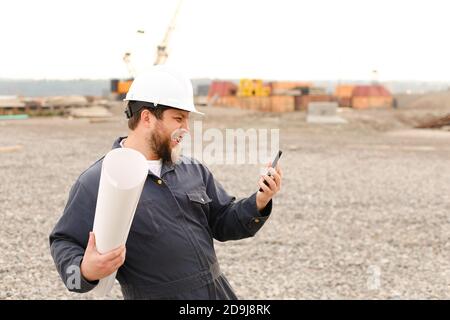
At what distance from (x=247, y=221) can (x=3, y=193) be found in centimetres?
1097

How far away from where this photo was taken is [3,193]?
41.4ft

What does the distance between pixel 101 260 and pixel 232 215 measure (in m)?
0.83

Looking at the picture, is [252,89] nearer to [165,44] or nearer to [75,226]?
[165,44]

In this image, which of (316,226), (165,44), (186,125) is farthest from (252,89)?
(186,125)

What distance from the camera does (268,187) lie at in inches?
97.2

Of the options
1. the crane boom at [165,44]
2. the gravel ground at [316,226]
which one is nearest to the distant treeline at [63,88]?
the crane boom at [165,44]

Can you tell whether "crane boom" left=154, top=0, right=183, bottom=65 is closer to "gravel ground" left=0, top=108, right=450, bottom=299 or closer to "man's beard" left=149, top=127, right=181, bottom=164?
"gravel ground" left=0, top=108, right=450, bottom=299

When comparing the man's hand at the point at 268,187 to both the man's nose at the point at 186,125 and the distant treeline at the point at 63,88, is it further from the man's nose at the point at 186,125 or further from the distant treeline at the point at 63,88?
the distant treeline at the point at 63,88

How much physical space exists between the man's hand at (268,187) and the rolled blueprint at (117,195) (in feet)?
2.16

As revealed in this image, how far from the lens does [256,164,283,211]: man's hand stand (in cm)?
242
